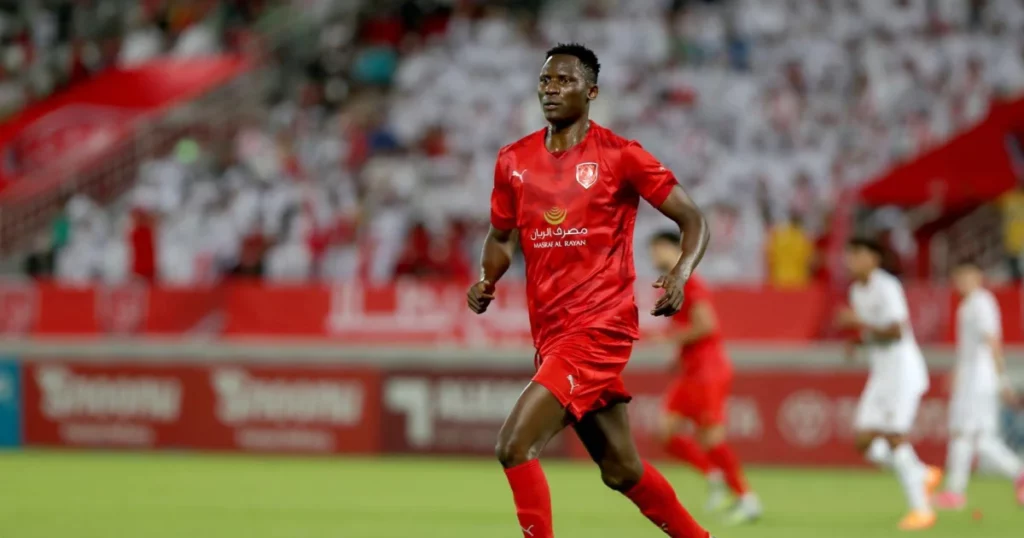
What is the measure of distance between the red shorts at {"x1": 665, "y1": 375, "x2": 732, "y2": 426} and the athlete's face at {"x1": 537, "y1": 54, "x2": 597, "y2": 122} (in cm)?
573

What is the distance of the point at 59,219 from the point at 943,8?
44.0ft

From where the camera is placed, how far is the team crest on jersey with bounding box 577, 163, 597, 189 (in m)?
7.40

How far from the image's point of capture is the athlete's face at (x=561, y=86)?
7391 mm

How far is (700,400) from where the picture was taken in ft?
42.0

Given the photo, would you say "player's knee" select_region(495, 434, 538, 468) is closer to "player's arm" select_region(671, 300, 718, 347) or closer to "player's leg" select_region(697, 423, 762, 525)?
"player's leg" select_region(697, 423, 762, 525)

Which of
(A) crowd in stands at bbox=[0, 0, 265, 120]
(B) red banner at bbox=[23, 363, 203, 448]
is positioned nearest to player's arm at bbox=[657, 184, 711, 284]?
(B) red banner at bbox=[23, 363, 203, 448]

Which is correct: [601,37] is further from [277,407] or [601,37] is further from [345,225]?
[277,407]

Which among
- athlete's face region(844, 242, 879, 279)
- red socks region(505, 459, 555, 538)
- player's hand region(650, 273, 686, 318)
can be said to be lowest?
red socks region(505, 459, 555, 538)

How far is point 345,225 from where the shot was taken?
22.9 m

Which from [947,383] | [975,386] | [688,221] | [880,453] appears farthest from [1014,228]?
[688,221]

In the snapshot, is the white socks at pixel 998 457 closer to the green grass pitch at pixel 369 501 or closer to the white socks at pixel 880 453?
the green grass pitch at pixel 369 501

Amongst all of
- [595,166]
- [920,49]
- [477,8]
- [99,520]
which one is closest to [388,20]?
[477,8]

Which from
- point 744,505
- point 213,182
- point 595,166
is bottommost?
point 744,505

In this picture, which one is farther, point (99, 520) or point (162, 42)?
point (162, 42)
